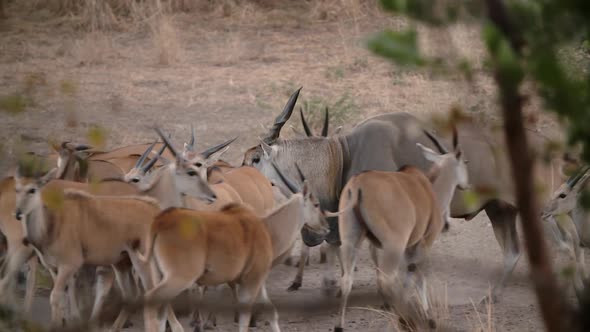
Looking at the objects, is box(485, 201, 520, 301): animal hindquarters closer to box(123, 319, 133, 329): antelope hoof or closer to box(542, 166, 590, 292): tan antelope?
box(542, 166, 590, 292): tan antelope

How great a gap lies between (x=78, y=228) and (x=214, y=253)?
2.30ft

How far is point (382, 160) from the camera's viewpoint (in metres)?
6.57

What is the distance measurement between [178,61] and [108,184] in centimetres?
632

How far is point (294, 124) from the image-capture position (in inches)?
375

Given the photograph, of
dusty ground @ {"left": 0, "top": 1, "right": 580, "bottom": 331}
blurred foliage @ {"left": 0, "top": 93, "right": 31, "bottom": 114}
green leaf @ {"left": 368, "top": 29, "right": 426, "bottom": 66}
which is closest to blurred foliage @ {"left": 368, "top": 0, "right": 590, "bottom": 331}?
green leaf @ {"left": 368, "top": 29, "right": 426, "bottom": 66}

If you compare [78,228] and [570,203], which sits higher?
[78,228]

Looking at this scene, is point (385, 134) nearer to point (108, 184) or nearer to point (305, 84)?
point (108, 184)

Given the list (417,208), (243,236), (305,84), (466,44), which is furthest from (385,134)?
(466,44)

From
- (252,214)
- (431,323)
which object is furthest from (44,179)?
(431,323)

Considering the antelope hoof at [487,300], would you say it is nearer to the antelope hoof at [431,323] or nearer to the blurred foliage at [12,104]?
the antelope hoof at [431,323]

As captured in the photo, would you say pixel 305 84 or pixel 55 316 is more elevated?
pixel 55 316

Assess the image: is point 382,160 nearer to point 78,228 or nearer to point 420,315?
point 420,315

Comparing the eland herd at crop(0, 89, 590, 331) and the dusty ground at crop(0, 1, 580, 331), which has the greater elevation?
the eland herd at crop(0, 89, 590, 331)

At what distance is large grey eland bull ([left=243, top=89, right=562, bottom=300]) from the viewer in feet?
21.6
